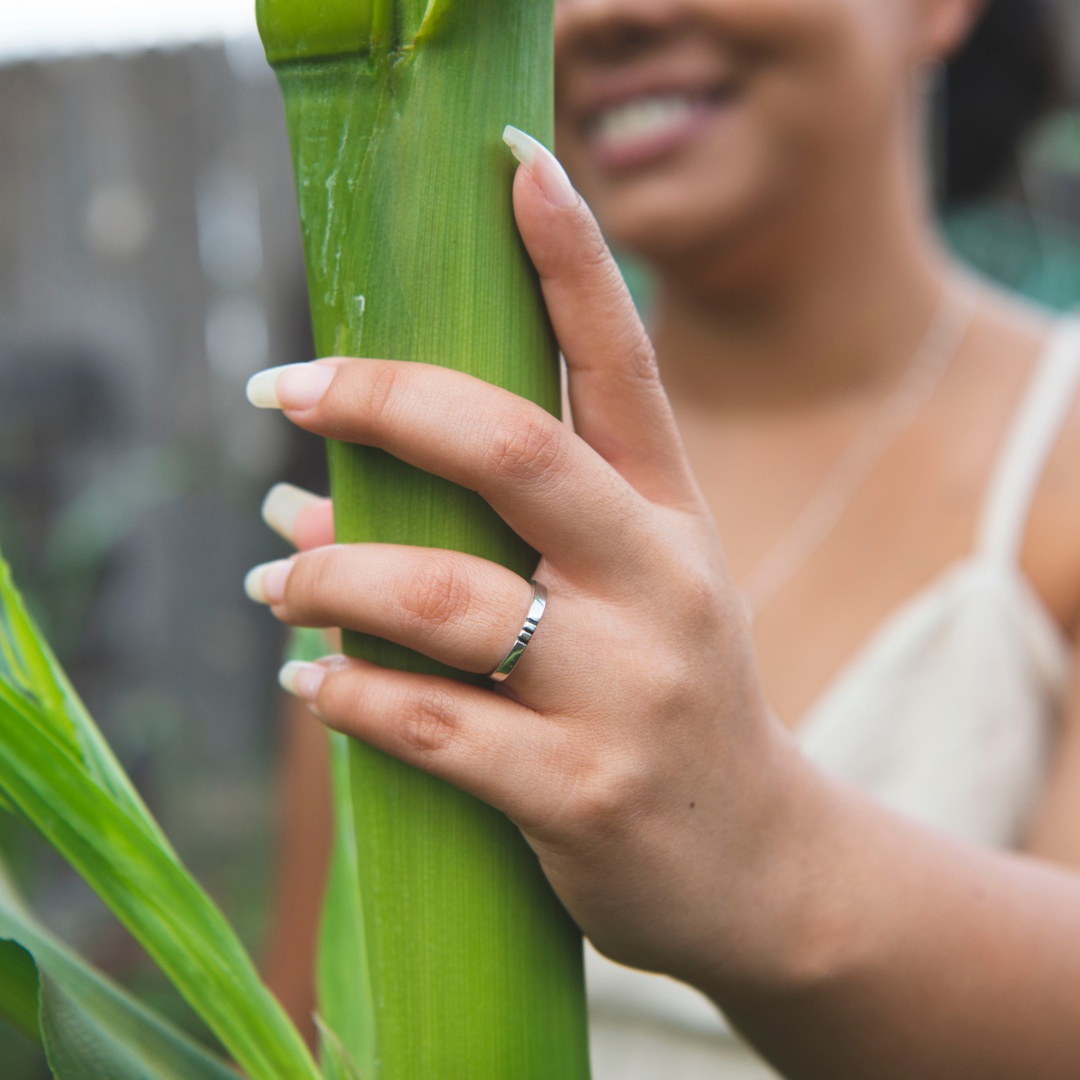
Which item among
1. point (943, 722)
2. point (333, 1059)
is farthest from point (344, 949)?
point (943, 722)

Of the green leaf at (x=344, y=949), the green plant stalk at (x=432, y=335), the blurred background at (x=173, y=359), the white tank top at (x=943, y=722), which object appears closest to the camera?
the green plant stalk at (x=432, y=335)

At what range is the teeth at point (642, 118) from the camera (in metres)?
0.71

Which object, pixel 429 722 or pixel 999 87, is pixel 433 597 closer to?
pixel 429 722

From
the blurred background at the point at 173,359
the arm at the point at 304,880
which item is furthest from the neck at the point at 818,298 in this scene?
the blurred background at the point at 173,359

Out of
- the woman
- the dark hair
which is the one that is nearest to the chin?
the woman

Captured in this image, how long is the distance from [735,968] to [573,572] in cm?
13

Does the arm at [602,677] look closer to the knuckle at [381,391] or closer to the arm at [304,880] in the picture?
the knuckle at [381,391]

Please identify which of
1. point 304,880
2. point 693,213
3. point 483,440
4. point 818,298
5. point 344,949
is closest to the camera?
point 483,440

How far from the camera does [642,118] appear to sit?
2.38ft

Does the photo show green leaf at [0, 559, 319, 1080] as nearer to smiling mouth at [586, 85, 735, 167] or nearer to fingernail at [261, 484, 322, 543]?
fingernail at [261, 484, 322, 543]

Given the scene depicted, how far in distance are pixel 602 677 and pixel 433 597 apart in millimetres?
48

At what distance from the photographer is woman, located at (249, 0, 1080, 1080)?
0.25 meters

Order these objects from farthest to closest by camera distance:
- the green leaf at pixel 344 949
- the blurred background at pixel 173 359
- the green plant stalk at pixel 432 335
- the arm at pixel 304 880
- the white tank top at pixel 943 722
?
1. the blurred background at pixel 173 359
2. the arm at pixel 304 880
3. the white tank top at pixel 943 722
4. the green leaf at pixel 344 949
5. the green plant stalk at pixel 432 335

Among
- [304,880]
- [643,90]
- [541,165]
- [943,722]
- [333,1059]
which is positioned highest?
[643,90]
